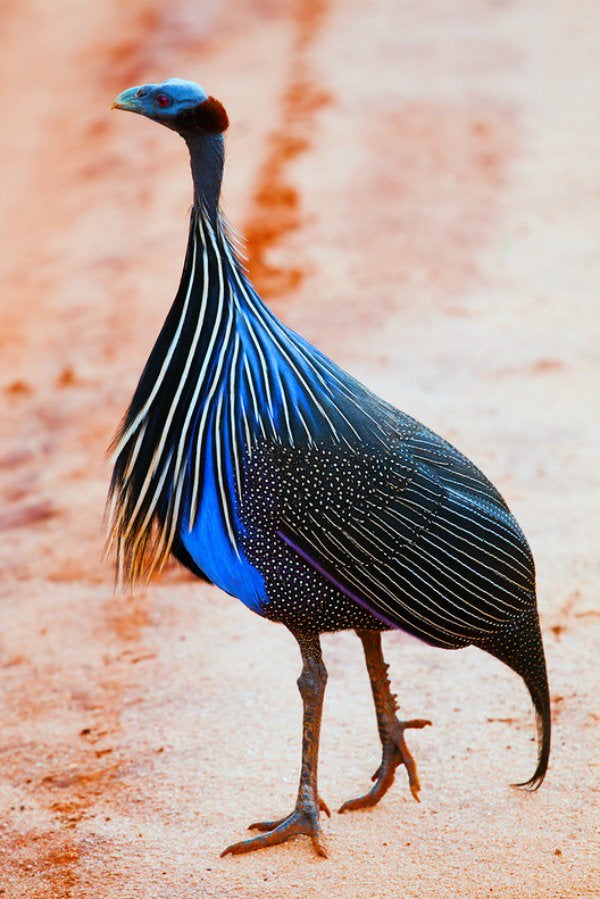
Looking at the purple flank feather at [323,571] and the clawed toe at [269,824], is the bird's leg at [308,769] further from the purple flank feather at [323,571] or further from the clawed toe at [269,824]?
the purple flank feather at [323,571]

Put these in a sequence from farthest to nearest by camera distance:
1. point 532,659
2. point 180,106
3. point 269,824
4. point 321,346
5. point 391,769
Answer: point 321,346 < point 391,769 < point 269,824 < point 532,659 < point 180,106

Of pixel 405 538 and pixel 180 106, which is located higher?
pixel 180 106

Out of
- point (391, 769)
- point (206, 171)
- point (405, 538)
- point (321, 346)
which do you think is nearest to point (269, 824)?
point (391, 769)

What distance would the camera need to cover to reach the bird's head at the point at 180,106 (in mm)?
2713

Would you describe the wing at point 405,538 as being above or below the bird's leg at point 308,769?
above

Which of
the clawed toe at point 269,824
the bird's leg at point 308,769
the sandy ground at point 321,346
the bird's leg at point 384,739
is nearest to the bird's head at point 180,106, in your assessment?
the bird's leg at point 308,769

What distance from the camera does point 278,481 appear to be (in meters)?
2.74

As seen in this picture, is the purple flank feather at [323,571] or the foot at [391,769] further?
the foot at [391,769]

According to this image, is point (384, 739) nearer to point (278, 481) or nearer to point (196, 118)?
point (278, 481)

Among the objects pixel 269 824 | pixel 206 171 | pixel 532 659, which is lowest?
pixel 269 824

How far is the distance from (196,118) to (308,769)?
A: 1785mm

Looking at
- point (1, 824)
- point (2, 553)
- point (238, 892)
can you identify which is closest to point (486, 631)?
point (238, 892)

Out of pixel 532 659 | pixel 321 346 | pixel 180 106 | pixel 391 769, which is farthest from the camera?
pixel 321 346

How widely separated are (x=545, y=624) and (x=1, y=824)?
2037mm
